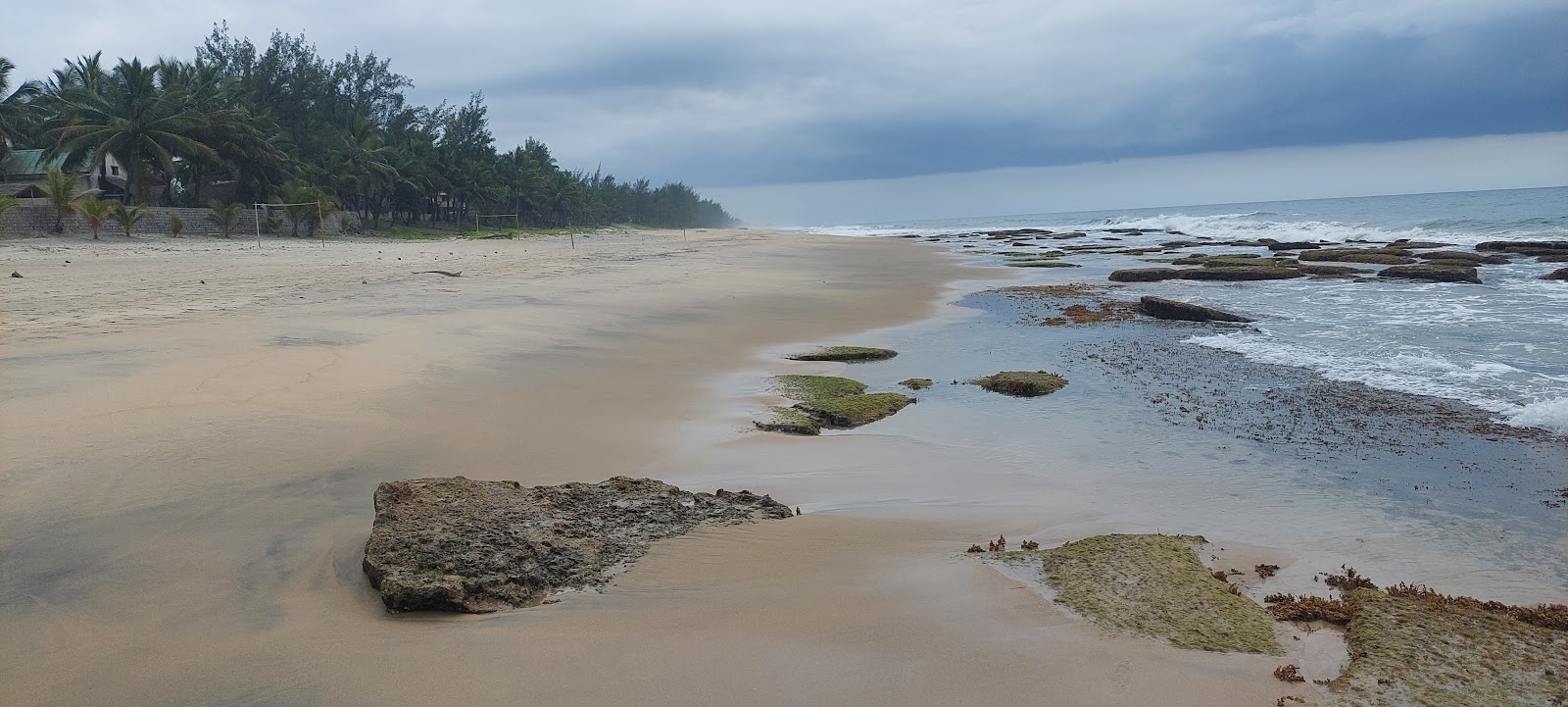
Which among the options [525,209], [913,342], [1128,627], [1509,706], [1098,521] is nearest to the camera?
[1509,706]

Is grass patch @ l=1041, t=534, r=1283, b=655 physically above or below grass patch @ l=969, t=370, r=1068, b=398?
below

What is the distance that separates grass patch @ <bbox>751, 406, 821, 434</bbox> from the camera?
283 inches

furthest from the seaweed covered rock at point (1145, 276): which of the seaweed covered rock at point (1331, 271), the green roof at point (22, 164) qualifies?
the green roof at point (22, 164)

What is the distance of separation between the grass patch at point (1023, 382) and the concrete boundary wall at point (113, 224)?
2992 centimetres

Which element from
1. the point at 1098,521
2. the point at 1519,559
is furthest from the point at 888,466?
the point at 1519,559

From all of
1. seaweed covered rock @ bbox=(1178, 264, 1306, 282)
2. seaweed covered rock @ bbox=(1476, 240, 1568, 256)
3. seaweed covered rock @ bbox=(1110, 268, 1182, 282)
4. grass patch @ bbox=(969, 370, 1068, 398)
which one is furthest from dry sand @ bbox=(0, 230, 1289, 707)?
seaweed covered rock @ bbox=(1476, 240, 1568, 256)

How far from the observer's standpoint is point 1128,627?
3.52m

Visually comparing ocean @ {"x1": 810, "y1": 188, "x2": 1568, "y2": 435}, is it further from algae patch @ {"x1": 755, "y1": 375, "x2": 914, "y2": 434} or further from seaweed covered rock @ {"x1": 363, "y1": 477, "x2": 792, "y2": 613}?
seaweed covered rock @ {"x1": 363, "y1": 477, "x2": 792, "y2": 613}

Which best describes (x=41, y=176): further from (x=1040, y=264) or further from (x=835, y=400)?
(x=835, y=400)

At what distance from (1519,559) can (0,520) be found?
7.50 meters

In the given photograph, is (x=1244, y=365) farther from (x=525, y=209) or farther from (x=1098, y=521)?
(x=525, y=209)

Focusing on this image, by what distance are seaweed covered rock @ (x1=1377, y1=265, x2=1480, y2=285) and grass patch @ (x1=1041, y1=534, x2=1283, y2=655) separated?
21554mm

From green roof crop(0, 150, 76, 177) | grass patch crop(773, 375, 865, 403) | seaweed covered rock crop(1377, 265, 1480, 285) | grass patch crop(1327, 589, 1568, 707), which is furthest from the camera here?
green roof crop(0, 150, 76, 177)

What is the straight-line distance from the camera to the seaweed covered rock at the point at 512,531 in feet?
11.8
